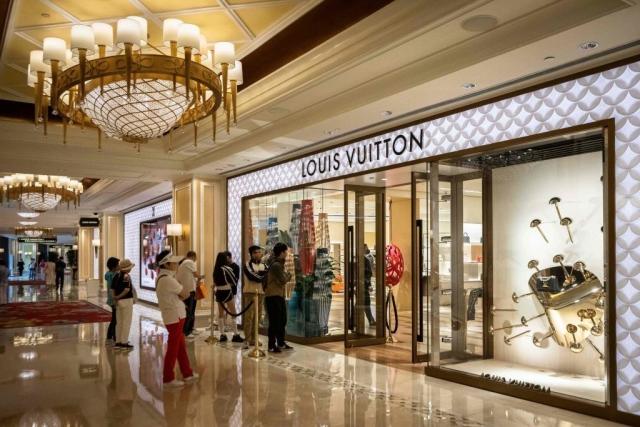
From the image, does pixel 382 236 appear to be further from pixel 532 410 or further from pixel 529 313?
pixel 532 410

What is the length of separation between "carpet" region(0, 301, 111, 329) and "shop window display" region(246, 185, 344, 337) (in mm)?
5358

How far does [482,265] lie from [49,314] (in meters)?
11.1

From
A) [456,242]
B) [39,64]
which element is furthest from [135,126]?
[456,242]

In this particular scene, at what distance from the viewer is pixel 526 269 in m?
5.76

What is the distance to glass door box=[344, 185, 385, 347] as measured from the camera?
8.20 meters

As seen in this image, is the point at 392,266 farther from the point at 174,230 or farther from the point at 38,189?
the point at 38,189

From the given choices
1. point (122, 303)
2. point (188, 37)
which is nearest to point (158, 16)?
point (188, 37)

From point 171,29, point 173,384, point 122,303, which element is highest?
point 171,29

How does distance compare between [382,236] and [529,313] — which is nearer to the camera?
[529,313]

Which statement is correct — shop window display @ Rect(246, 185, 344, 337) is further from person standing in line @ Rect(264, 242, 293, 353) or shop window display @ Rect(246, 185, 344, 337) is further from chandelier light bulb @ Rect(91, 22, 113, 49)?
chandelier light bulb @ Rect(91, 22, 113, 49)

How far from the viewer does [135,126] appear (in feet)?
16.6

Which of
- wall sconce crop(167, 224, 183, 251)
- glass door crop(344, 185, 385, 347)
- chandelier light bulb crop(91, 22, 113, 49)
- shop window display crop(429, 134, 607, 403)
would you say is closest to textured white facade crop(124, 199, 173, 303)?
wall sconce crop(167, 224, 183, 251)

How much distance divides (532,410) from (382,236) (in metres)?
3.92

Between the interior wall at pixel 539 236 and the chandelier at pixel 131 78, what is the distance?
10.4 ft
